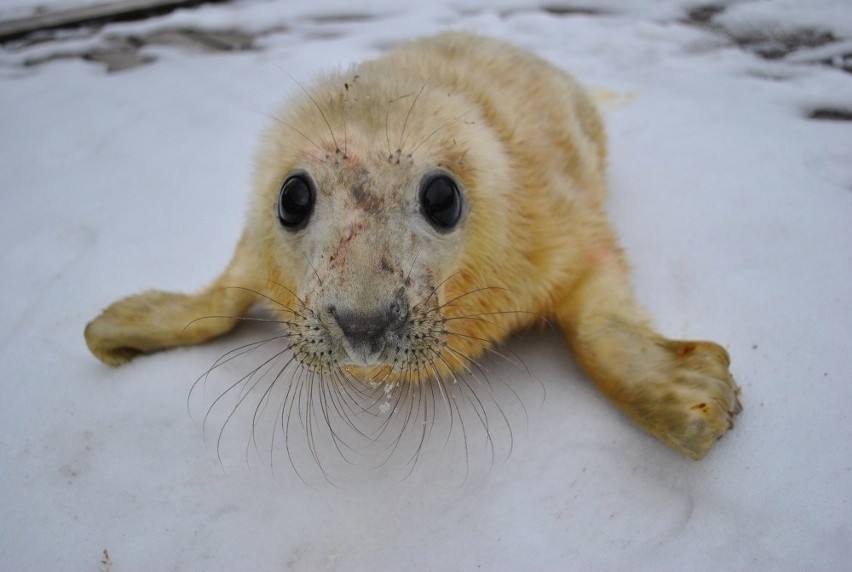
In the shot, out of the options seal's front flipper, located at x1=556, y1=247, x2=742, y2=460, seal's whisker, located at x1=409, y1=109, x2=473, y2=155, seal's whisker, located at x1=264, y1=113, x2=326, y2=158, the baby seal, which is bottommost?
seal's front flipper, located at x1=556, y1=247, x2=742, y2=460

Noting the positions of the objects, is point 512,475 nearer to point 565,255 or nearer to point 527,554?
point 527,554

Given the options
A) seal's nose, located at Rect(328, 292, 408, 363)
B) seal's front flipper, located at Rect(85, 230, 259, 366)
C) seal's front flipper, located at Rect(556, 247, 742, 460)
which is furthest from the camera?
seal's front flipper, located at Rect(85, 230, 259, 366)

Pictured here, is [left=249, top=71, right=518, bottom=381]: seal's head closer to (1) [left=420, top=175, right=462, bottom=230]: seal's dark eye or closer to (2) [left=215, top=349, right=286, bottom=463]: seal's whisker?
(1) [left=420, top=175, right=462, bottom=230]: seal's dark eye

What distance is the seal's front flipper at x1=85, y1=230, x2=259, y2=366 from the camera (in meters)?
2.06

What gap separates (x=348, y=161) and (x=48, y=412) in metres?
1.26

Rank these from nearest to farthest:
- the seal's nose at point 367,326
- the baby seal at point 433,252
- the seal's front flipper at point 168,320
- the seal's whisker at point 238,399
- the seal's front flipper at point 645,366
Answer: the seal's nose at point 367,326 < the baby seal at point 433,252 < the seal's front flipper at point 645,366 < the seal's whisker at point 238,399 < the seal's front flipper at point 168,320

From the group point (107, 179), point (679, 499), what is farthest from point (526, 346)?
point (107, 179)

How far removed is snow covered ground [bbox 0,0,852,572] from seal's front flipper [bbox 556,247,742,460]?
0.08 meters

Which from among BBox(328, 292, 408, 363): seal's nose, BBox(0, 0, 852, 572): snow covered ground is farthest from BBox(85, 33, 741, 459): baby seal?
BBox(0, 0, 852, 572): snow covered ground

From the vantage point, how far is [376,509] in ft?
5.28

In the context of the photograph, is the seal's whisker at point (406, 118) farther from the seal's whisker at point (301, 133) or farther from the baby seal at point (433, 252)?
the seal's whisker at point (301, 133)

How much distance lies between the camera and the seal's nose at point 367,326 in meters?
1.34

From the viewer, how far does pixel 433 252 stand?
159 cm

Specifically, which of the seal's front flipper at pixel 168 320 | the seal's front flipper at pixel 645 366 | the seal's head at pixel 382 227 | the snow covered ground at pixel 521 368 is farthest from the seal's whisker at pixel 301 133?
the seal's front flipper at pixel 645 366
